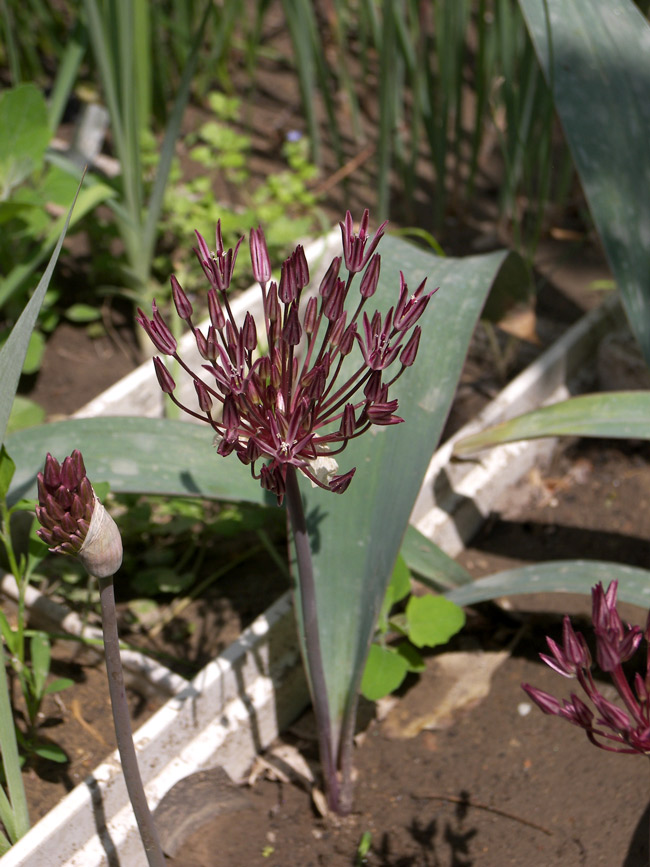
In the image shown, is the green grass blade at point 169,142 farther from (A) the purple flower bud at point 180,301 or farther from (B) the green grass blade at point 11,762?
(B) the green grass blade at point 11,762

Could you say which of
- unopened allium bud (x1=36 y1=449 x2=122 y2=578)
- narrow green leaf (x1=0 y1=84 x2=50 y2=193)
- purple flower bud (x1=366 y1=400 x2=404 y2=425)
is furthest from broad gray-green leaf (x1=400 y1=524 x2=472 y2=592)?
narrow green leaf (x1=0 y1=84 x2=50 y2=193)

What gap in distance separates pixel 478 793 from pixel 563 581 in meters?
0.32

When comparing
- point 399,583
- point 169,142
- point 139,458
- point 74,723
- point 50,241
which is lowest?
point 74,723

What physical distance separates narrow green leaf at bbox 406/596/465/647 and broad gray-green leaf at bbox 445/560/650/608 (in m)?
0.02

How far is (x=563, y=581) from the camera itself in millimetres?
1142

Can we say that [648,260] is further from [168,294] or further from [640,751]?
[168,294]

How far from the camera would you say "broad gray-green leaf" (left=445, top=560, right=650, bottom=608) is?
111 cm

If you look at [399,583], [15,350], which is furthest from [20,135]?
[399,583]

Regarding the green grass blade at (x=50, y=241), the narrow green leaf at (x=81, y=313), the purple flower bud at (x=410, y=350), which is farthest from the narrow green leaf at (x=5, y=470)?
the narrow green leaf at (x=81, y=313)

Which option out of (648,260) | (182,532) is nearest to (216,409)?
(182,532)

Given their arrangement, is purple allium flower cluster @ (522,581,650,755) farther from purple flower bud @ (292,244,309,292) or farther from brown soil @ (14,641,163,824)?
brown soil @ (14,641,163,824)

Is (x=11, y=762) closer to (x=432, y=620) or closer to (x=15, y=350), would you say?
(x=15, y=350)

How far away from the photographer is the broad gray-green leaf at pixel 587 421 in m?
1.18

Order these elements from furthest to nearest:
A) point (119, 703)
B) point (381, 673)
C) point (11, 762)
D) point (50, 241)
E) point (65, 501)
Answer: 1. point (50, 241)
2. point (381, 673)
3. point (11, 762)
4. point (119, 703)
5. point (65, 501)
